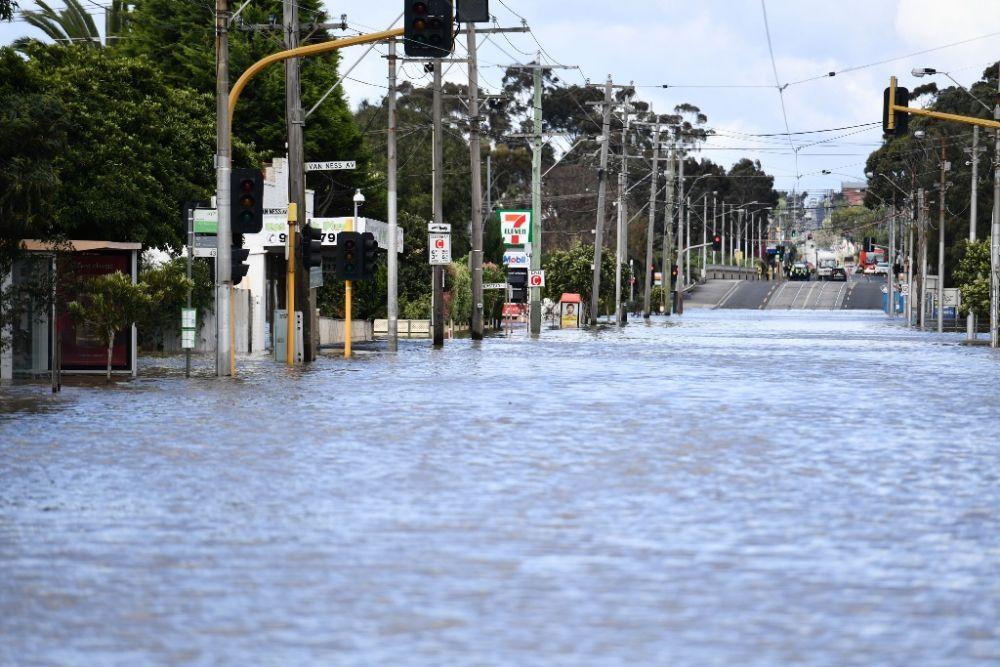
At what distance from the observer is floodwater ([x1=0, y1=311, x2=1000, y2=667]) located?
875 centimetres

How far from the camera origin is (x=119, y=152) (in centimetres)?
4700

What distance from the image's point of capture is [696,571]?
10.8 m

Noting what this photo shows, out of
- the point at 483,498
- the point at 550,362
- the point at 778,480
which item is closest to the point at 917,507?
the point at 778,480

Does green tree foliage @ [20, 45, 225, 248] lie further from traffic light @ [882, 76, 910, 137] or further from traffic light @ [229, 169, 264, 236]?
traffic light @ [882, 76, 910, 137]

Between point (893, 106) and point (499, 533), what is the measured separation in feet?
116

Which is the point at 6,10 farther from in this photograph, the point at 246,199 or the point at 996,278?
the point at 996,278

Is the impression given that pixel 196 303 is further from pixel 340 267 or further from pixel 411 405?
pixel 411 405

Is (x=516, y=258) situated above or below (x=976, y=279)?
above

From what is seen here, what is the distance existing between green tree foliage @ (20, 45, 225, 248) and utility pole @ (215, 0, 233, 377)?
256 inches

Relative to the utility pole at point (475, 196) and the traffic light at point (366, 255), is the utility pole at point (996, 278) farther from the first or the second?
the traffic light at point (366, 255)

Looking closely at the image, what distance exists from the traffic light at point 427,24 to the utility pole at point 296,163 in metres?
12.9

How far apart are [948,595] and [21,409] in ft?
58.4

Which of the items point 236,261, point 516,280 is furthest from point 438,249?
point 236,261

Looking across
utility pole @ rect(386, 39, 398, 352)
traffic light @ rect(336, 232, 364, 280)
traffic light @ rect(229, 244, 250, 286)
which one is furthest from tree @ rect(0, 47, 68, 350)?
utility pole @ rect(386, 39, 398, 352)
